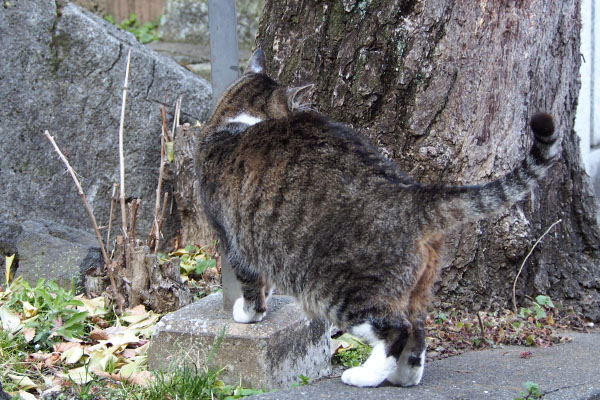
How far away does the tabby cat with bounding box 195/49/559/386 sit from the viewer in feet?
8.16

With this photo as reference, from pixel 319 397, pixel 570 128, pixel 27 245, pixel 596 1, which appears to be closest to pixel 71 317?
pixel 27 245

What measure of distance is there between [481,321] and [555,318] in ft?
2.10

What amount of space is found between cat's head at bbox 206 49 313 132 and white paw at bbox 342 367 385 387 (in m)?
1.15

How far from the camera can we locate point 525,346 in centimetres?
356

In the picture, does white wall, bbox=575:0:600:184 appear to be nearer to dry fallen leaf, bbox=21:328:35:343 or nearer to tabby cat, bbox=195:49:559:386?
tabby cat, bbox=195:49:559:386

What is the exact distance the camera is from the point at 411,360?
268 centimetres

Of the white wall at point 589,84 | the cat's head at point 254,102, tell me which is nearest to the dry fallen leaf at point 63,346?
the cat's head at point 254,102

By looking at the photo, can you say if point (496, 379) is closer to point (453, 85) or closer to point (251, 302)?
point (251, 302)

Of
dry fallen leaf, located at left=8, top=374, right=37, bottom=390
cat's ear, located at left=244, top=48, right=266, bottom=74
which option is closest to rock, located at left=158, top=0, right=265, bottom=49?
cat's ear, located at left=244, top=48, right=266, bottom=74

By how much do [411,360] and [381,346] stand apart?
0.19 m

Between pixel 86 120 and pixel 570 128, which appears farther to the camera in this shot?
pixel 86 120

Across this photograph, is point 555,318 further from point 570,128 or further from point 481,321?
point 570,128

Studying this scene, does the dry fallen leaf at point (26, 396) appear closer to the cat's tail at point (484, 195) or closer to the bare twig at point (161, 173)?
the bare twig at point (161, 173)

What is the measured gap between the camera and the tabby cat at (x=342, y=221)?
2.49m
